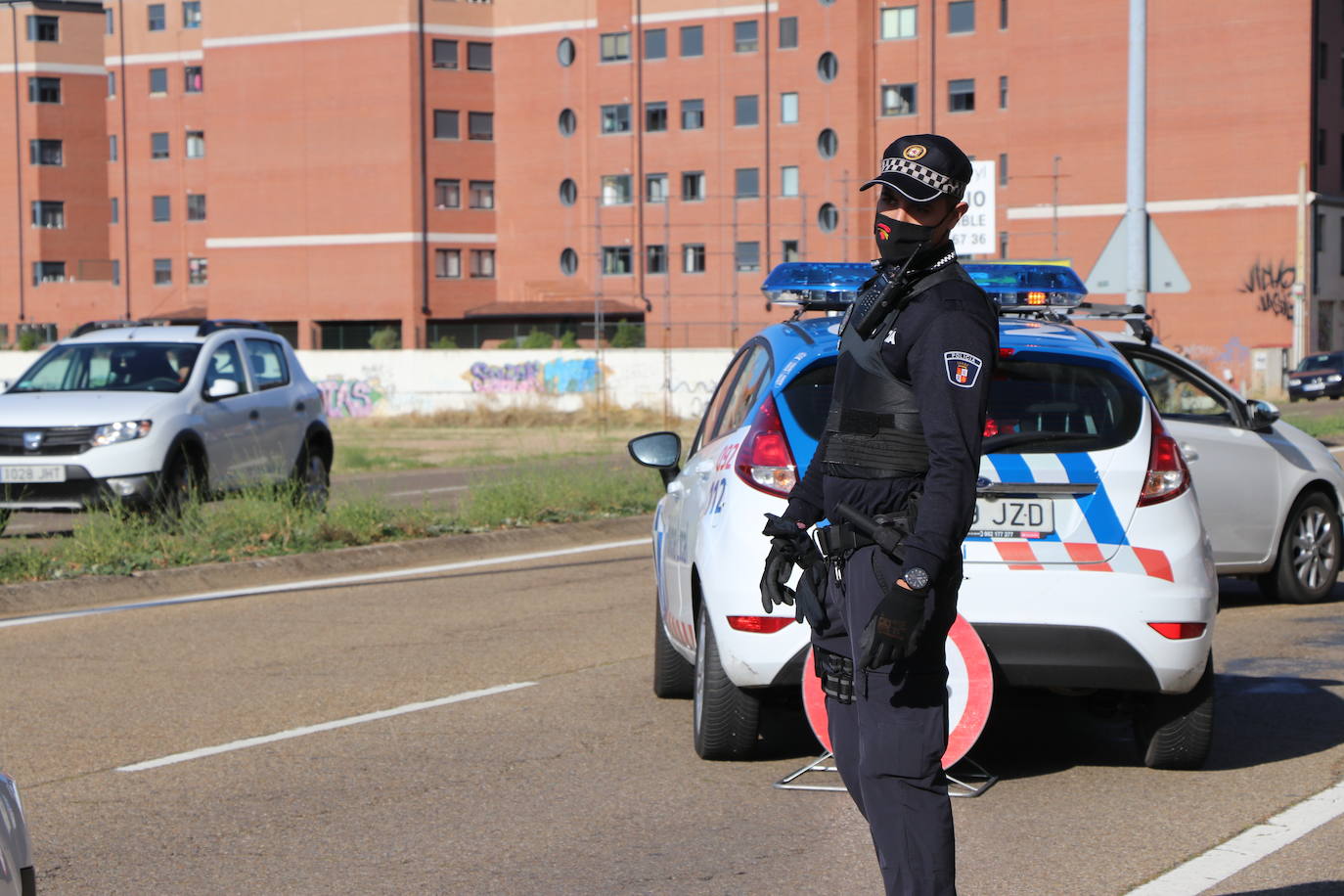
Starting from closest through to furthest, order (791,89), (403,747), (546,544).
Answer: (403,747) → (546,544) → (791,89)

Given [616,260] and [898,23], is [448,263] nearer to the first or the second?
[616,260]

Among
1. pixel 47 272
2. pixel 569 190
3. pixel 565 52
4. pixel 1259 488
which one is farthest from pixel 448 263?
pixel 1259 488

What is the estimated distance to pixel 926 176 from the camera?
3959mm

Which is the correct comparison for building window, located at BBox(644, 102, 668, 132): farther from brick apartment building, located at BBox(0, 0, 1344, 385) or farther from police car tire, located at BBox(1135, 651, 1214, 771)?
police car tire, located at BBox(1135, 651, 1214, 771)

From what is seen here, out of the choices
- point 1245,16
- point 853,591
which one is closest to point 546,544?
point 853,591

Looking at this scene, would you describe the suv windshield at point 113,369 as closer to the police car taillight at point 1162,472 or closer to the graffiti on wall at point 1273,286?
the police car taillight at point 1162,472

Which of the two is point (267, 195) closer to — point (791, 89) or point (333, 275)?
point (333, 275)

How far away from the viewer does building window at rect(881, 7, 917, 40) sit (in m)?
75.9

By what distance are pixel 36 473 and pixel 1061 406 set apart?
35.4 ft

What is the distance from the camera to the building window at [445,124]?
84.2 meters

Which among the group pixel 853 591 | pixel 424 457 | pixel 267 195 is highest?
pixel 267 195

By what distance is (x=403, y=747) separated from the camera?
23.4 feet

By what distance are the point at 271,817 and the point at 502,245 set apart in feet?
262

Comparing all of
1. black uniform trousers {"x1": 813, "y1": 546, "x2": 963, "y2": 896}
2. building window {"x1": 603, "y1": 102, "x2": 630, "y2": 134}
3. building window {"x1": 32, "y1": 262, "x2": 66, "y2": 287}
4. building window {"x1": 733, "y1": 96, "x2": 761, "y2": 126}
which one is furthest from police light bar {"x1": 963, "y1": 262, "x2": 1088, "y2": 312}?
building window {"x1": 32, "y1": 262, "x2": 66, "y2": 287}
